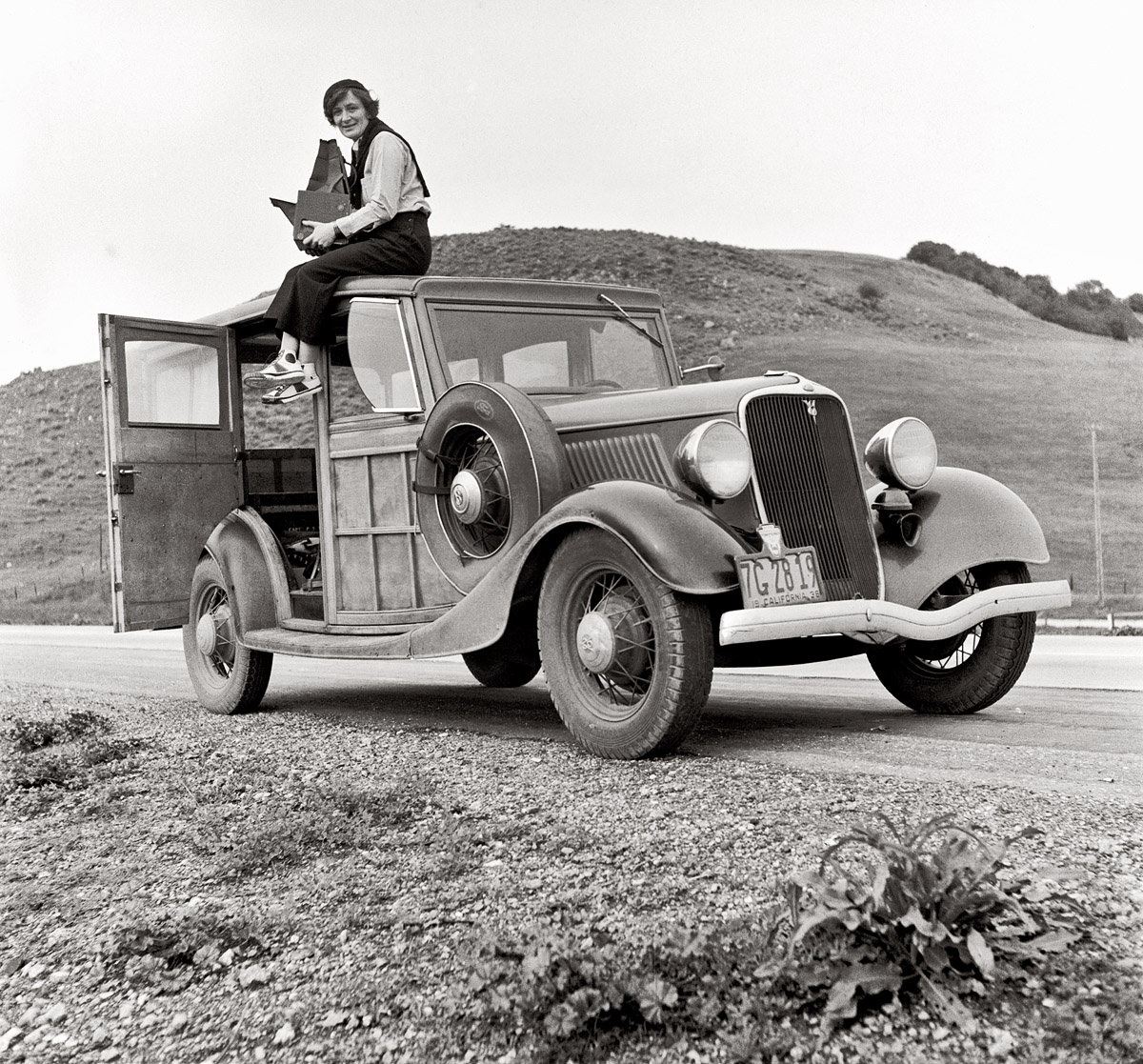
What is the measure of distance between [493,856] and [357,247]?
3.83 m

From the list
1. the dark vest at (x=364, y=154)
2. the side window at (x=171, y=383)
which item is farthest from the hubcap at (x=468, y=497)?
the side window at (x=171, y=383)

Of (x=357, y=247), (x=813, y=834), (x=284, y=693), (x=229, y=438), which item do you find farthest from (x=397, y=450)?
(x=813, y=834)

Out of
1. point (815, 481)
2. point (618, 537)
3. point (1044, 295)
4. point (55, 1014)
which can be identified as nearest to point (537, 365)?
point (815, 481)

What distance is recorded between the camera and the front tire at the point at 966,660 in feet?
18.1

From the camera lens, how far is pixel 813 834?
3.27 m

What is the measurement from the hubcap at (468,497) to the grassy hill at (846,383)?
548 inches

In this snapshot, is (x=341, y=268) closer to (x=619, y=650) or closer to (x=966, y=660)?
(x=619, y=650)

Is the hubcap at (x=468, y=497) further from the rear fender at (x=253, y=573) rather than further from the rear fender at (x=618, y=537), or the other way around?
the rear fender at (x=253, y=573)

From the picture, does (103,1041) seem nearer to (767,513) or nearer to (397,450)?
(767,513)

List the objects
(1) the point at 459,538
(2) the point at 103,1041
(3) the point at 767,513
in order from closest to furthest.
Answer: (2) the point at 103,1041 < (3) the point at 767,513 < (1) the point at 459,538

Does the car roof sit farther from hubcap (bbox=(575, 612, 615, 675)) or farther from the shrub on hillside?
the shrub on hillside

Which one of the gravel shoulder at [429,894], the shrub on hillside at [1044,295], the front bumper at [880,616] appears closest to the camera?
the gravel shoulder at [429,894]

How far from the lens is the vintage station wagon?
4.68 meters

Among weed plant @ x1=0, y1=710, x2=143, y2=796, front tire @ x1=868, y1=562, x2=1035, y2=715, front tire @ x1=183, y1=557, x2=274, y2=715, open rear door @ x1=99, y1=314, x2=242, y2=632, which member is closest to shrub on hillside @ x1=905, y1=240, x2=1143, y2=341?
front tire @ x1=868, y1=562, x2=1035, y2=715
